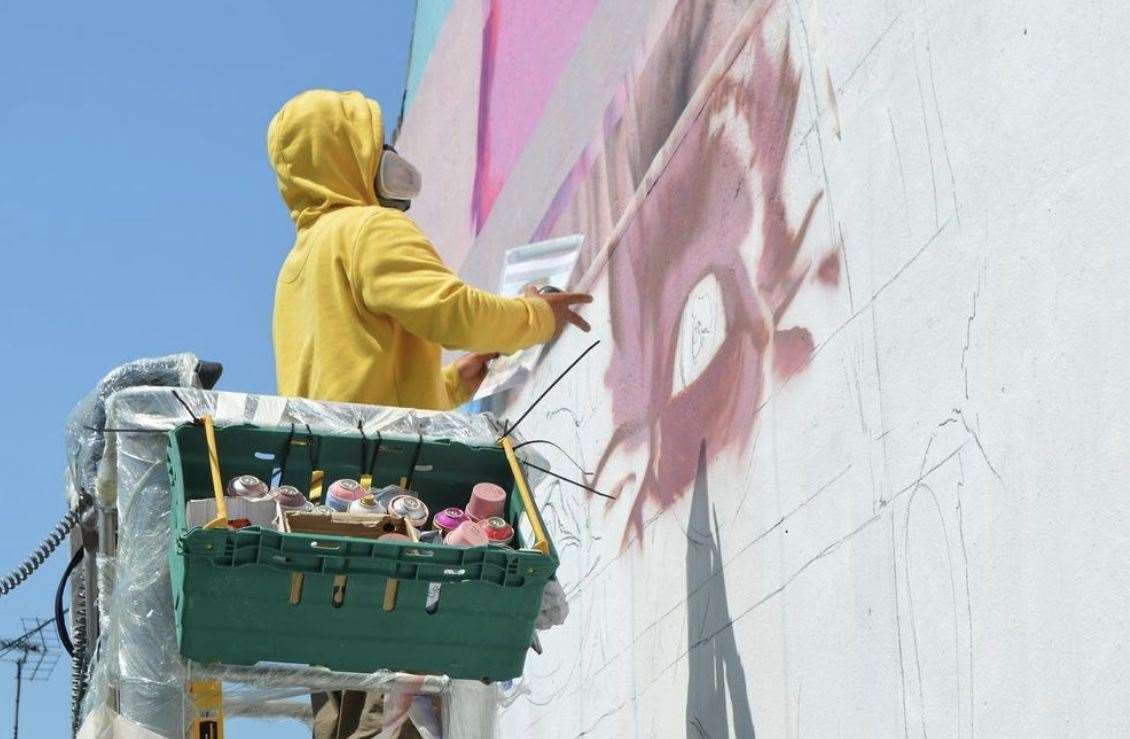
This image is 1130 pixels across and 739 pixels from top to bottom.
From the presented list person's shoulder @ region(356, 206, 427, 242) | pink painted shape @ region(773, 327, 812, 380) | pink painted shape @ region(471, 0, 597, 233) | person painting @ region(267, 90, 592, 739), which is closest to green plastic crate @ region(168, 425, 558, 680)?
person painting @ region(267, 90, 592, 739)

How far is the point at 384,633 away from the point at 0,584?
1260 millimetres

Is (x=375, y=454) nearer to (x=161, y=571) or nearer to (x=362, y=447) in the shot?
(x=362, y=447)

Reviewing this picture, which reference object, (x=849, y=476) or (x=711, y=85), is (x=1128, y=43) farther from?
(x=711, y=85)

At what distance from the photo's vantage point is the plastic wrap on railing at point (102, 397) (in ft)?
12.5

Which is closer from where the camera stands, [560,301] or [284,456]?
[284,456]

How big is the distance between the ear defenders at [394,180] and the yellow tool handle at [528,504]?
38.0 inches

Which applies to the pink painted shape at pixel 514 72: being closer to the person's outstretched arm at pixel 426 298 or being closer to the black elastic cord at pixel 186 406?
the person's outstretched arm at pixel 426 298

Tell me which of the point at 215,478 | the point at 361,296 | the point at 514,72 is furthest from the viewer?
the point at 514,72

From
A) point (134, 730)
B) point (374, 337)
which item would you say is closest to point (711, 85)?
point (374, 337)

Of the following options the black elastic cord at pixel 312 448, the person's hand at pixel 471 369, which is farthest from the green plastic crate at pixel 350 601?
the person's hand at pixel 471 369

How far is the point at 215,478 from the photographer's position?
11.0 ft

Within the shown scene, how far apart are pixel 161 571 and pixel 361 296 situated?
89 cm

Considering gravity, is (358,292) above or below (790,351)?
above

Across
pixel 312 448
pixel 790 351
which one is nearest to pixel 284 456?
pixel 312 448
